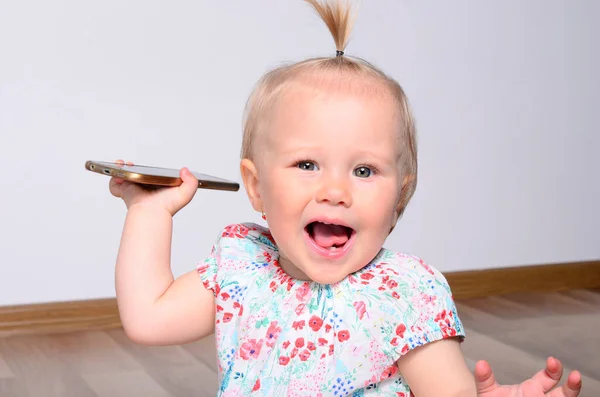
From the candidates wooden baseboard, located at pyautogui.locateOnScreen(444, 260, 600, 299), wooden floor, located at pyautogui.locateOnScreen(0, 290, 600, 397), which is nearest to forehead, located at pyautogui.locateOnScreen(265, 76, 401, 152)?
wooden floor, located at pyautogui.locateOnScreen(0, 290, 600, 397)

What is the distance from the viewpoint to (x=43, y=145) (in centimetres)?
210

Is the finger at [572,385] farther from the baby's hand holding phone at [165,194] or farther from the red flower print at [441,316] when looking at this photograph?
the baby's hand holding phone at [165,194]

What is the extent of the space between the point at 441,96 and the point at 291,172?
164 cm

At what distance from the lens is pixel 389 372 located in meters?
1.01

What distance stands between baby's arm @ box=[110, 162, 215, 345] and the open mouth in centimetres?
19

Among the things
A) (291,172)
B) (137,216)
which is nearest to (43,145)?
(137,216)

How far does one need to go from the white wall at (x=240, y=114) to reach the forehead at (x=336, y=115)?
122cm

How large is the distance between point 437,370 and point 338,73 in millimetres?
346

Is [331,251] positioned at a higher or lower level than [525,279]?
higher

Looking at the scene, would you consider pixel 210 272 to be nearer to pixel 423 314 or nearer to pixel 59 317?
pixel 423 314

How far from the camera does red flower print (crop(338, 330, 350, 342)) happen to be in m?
0.99

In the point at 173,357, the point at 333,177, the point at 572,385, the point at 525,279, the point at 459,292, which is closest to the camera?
the point at 572,385

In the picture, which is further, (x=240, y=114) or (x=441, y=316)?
(x=240, y=114)

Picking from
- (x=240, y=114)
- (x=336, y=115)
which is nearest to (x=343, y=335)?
(x=336, y=115)
